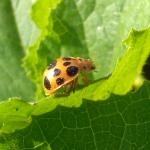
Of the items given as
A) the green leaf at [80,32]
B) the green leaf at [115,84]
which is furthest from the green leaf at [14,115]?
the green leaf at [80,32]

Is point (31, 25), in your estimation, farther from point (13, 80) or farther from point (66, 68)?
point (66, 68)

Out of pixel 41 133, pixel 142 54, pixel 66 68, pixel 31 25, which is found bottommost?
pixel 31 25

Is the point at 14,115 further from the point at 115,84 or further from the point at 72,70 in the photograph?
the point at 72,70

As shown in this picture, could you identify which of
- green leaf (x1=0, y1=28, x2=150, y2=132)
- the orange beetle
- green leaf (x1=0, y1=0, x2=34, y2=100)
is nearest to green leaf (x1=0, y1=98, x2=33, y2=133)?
green leaf (x1=0, y1=28, x2=150, y2=132)

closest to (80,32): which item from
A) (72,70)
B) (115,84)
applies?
(72,70)

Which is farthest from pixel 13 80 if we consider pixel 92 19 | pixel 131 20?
pixel 131 20

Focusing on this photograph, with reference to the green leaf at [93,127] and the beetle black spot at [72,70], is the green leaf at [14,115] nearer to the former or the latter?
the green leaf at [93,127]

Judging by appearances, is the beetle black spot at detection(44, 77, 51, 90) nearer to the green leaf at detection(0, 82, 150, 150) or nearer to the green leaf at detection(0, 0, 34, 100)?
the green leaf at detection(0, 82, 150, 150)
